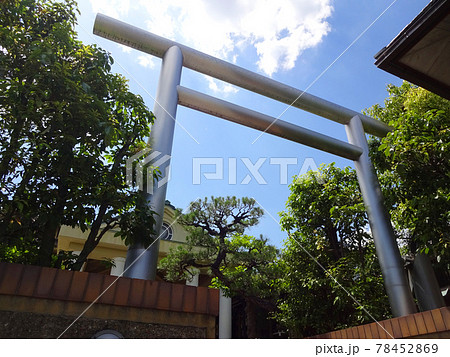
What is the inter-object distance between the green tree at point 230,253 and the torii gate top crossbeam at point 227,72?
2.81m

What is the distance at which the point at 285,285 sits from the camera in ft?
23.6

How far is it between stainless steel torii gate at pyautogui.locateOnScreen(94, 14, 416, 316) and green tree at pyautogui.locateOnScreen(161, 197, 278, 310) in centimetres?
271

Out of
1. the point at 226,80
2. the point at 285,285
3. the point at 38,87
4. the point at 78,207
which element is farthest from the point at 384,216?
the point at 38,87

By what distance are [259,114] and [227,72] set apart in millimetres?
961

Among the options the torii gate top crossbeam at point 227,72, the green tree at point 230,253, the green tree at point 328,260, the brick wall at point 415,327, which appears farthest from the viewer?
the green tree at point 230,253

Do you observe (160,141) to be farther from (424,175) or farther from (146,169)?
(424,175)

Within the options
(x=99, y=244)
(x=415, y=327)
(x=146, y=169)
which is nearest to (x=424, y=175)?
(x=415, y=327)

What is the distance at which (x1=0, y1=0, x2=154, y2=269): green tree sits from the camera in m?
2.79

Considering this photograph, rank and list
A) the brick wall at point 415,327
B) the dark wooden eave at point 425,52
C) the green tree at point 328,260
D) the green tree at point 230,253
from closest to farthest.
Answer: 1. the dark wooden eave at point 425,52
2. the brick wall at point 415,327
3. the green tree at point 328,260
4. the green tree at point 230,253

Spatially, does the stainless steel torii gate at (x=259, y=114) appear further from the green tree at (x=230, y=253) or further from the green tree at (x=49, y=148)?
the green tree at (x=230, y=253)

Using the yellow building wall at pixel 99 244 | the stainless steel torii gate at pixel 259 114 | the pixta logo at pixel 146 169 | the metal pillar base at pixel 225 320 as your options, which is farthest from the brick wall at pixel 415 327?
the yellow building wall at pixel 99 244

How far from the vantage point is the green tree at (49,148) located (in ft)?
9.14
